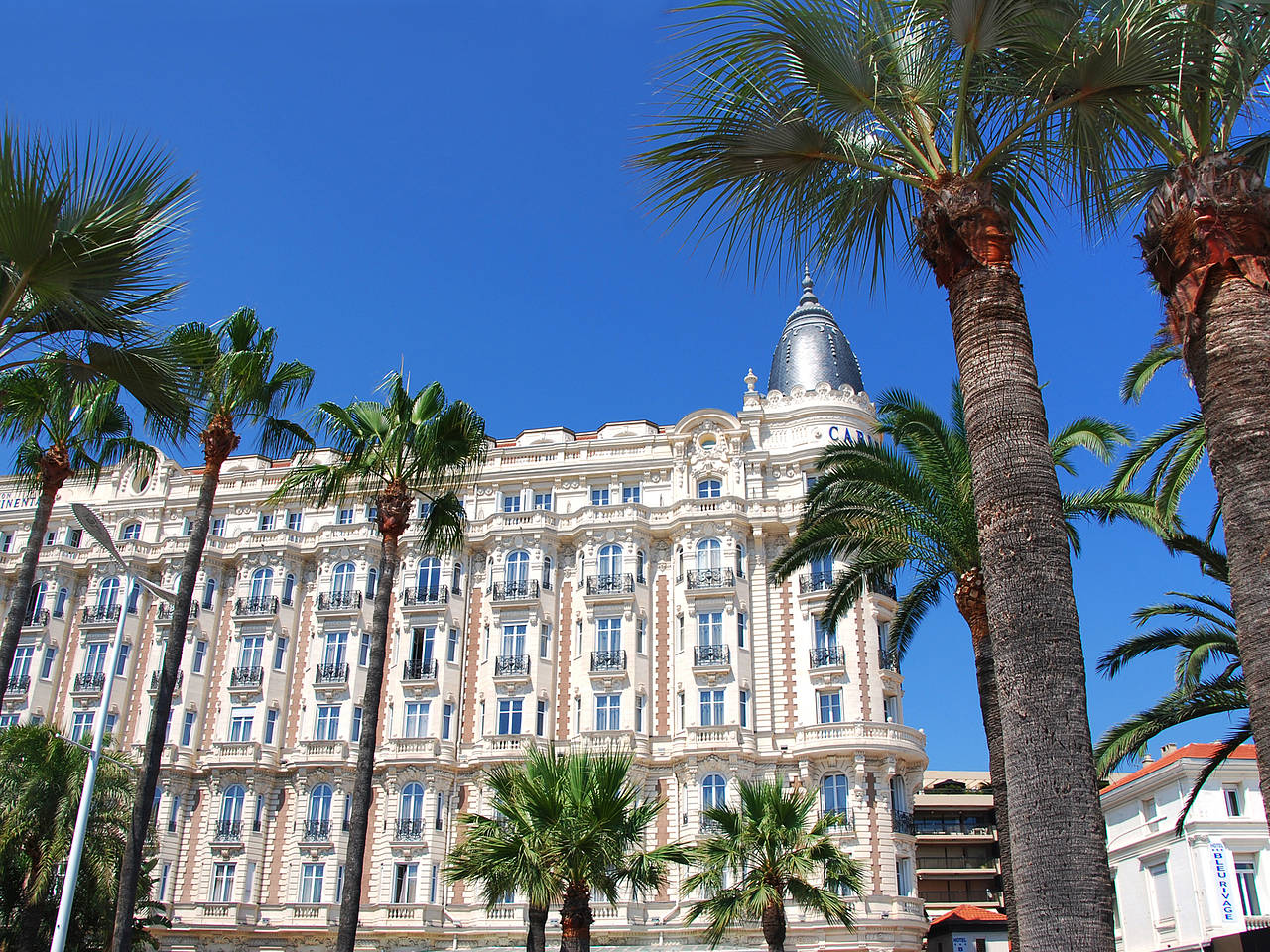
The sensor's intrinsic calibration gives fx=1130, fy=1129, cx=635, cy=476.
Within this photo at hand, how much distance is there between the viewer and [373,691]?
25938 millimetres

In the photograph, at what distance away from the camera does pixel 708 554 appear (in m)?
48.4

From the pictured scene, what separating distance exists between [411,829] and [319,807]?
450 cm

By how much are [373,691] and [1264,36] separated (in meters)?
21.3

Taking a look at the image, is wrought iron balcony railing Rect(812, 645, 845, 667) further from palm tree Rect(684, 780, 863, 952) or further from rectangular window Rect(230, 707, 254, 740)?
rectangular window Rect(230, 707, 254, 740)

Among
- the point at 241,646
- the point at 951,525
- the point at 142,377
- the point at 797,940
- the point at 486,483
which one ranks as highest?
the point at 486,483

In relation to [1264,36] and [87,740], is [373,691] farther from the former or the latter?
[87,740]

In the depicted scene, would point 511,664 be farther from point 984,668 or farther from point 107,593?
point 984,668

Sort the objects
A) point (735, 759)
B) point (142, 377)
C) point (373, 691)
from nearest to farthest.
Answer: point (142, 377) < point (373, 691) < point (735, 759)

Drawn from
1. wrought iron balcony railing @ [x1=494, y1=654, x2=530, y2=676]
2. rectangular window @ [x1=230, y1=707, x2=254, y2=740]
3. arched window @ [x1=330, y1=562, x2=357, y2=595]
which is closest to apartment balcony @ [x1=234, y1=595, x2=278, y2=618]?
arched window @ [x1=330, y1=562, x2=357, y2=595]

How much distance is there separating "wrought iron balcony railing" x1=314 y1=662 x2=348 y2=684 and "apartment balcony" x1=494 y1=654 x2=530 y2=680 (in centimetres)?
703

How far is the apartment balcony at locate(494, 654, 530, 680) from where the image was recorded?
48.1 meters

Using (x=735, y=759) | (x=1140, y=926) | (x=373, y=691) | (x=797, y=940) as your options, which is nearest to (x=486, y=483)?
(x=735, y=759)

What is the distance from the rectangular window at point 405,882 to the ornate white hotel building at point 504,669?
82 mm

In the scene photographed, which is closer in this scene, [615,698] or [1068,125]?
[1068,125]
